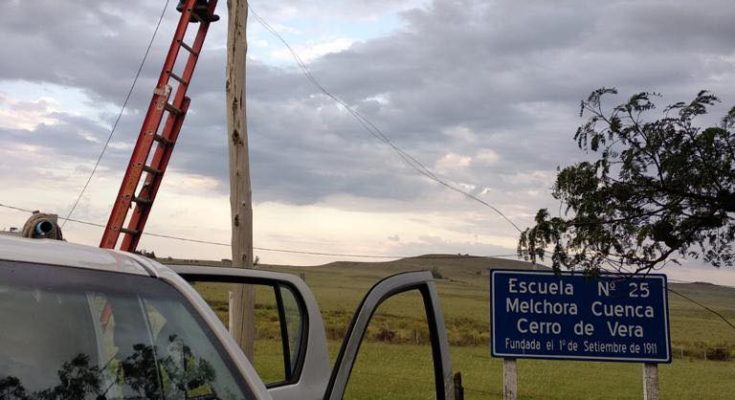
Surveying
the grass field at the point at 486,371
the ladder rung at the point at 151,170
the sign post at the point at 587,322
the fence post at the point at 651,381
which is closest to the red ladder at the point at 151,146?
the ladder rung at the point at 151,170

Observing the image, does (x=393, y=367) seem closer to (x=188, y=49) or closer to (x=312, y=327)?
(x=188, y=49)

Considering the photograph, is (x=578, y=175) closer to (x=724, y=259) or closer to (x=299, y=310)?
(x=724, y=259)

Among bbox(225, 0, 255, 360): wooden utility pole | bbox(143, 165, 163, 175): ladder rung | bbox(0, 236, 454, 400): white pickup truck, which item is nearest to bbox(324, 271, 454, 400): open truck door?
bbox(0, 236, 454, 400): white pickup truck

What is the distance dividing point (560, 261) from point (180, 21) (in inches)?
216

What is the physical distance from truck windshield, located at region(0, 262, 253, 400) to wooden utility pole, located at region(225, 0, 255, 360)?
6379 mm

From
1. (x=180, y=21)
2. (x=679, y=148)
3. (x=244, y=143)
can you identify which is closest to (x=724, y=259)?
(x=679, y=148)

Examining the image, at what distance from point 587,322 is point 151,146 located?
18.2 feet

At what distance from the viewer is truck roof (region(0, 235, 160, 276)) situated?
81.1 inches

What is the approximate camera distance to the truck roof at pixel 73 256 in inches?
81.1

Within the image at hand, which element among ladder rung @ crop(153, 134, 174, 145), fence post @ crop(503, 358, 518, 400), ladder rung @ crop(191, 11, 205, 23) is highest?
ladder rung @ crop(191, 11, 205, 23)

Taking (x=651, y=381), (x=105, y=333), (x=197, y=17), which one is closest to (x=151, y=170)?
(x=197, y=17)

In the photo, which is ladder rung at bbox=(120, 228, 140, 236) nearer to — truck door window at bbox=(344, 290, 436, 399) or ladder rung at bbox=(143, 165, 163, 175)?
ladder rung at bbox=(143, 165, 163, 175)

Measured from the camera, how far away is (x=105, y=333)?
2441 mm

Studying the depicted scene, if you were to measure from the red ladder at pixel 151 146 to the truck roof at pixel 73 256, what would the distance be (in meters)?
7.21
